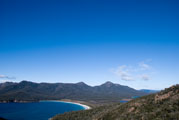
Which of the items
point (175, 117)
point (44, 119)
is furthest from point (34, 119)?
point (175, 117)

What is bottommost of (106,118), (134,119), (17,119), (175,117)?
(17,119)

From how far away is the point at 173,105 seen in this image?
63.7ft

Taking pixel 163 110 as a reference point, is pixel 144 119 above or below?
below

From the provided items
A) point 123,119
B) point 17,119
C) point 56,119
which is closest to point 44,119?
point 17,119

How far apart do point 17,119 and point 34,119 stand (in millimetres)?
14069

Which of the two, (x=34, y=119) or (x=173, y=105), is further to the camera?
(x=34, y=119)

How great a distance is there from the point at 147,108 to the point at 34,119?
113628 mm

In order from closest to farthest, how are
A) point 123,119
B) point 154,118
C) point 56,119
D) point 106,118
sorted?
point 154,118, point 123,119, point 106,118, point 56,119

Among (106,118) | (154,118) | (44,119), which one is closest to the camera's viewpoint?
(154,118)

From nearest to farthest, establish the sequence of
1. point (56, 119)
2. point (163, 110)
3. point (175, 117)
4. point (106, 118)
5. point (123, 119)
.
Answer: point (175, 117), point (163, 110), point (123, 119), point (106, 118), point (56, 119)

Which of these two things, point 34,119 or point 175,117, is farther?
point 34,119

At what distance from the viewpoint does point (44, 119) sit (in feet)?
356

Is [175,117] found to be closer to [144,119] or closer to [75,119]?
[144,119]

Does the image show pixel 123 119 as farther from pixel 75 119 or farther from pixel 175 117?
pixel 75 119
